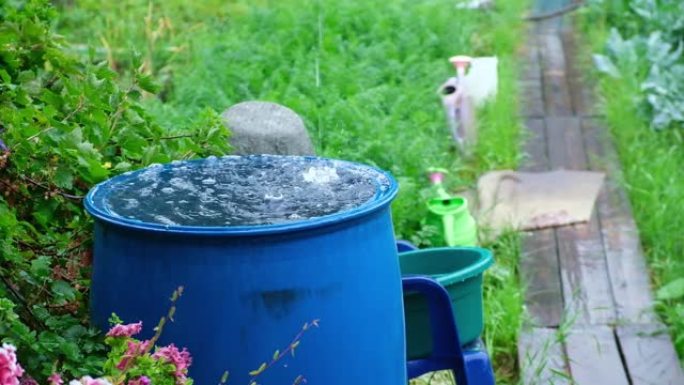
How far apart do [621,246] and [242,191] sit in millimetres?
2792

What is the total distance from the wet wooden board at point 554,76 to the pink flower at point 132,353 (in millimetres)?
5300

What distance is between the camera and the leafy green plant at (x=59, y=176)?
2586 millimetres

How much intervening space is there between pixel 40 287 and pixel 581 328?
2173 millimetres

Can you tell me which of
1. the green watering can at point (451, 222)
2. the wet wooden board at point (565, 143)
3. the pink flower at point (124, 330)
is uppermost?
the pink flower at point (124, 330)

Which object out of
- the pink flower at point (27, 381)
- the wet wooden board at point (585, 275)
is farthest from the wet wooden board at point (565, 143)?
the pink flower at point (27, 381)

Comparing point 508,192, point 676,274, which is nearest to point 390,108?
point 508,192

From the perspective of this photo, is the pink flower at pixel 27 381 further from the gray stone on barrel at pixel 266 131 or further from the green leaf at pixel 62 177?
the gray stone on barrel at pixel 266 131

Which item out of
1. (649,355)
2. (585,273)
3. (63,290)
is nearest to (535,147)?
(585,273)

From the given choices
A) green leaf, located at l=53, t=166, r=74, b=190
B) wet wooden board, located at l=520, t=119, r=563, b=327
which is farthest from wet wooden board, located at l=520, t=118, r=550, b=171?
green leaf, located at l=53, t=166, r=74, b=190

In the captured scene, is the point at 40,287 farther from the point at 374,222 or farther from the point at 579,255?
the point at 579,255

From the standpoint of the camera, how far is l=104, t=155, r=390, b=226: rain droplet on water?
2480mm

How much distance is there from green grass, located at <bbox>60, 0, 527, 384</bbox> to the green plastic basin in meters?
0.59

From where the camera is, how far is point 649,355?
4.06 meters

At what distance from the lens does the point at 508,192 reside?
19.0 ft
